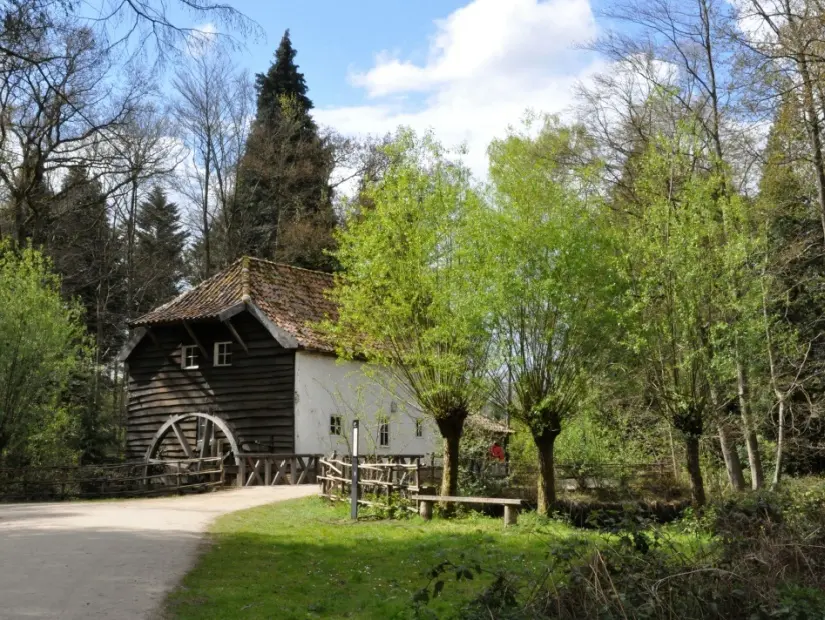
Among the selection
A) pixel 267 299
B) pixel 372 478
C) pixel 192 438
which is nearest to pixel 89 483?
pixel 192 438

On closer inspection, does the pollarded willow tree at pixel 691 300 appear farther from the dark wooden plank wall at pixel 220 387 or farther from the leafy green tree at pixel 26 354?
the leafy green tree at pixel 26 354

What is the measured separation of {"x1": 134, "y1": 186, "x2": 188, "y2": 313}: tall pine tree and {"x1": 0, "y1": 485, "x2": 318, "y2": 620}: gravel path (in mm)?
22461

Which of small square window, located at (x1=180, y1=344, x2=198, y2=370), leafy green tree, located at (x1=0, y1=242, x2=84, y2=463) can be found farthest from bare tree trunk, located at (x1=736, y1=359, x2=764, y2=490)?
leafy green tree, located at (x1=0, y1=242, x2=84, y2=463)

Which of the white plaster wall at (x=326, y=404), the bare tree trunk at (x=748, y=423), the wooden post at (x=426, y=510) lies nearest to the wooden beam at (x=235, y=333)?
the white plaster wall at (x=326, y=404)

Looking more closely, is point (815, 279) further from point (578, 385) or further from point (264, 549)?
point (264, 549)

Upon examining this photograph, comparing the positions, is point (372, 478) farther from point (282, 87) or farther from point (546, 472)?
point (282, 87)

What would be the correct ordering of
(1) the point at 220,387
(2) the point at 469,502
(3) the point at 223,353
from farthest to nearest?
(3) the point at 223,353
(1) the point at 220,387
(2) the point at 469,502

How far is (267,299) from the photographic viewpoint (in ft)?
88.5

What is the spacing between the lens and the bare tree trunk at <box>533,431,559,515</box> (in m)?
17.0

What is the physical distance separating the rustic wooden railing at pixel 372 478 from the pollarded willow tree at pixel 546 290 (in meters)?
2.46

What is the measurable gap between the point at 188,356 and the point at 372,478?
39.3 ft

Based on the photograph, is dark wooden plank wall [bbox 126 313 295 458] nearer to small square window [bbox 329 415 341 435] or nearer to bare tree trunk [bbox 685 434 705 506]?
small square window [bbox 329 415 341 435]

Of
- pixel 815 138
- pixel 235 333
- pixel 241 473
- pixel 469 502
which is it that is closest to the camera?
pixel 815 138

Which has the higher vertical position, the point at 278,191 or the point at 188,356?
the point at 278,191
